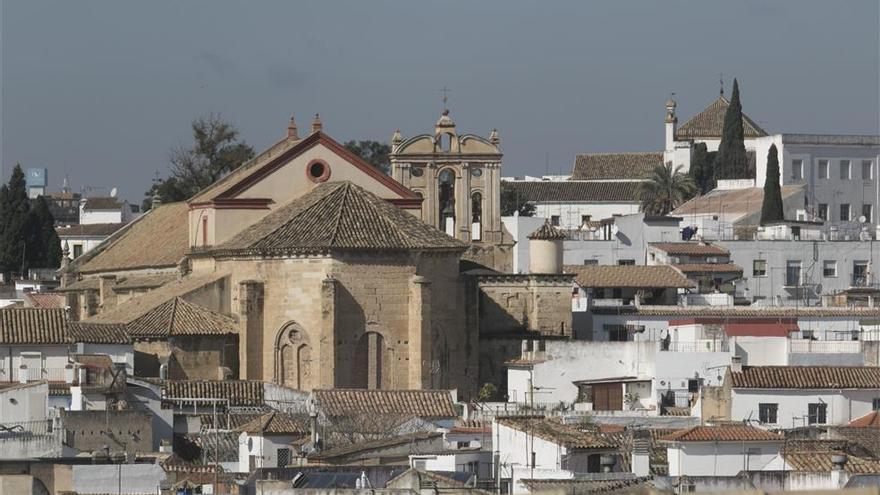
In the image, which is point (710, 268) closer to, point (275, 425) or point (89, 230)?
point (275, 425)

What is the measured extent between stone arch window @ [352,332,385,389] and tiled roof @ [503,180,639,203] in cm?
4981

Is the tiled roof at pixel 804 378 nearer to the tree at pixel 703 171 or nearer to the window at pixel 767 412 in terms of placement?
the window at pixel 767 412

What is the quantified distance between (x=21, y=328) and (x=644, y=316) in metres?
22.0

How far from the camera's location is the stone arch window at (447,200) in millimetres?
87062

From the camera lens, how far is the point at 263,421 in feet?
169

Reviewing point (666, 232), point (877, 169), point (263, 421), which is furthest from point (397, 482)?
point (877, 169)

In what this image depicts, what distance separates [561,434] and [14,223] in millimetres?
71360

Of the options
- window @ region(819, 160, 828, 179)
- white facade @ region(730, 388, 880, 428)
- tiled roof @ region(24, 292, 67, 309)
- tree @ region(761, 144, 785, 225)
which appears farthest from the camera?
window @ region(819, 160, 828, 179)

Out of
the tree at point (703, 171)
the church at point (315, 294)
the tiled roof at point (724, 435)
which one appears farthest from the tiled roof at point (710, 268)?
the tiled roof at point (724, 435)

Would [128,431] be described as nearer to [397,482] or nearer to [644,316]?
[397,482]

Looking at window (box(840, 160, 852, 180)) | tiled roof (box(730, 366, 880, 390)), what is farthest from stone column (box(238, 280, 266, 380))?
window (box(840, 160, 852, 180))

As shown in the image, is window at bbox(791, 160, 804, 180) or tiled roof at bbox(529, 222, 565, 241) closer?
tiled roof at bbox(529, 222, 565, 241)

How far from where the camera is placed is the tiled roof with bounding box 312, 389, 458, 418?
56.8 metres

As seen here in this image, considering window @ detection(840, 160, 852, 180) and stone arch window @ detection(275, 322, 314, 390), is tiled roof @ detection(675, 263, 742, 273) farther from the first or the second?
stone arch window @ detection(275, 322, 314, 390)
